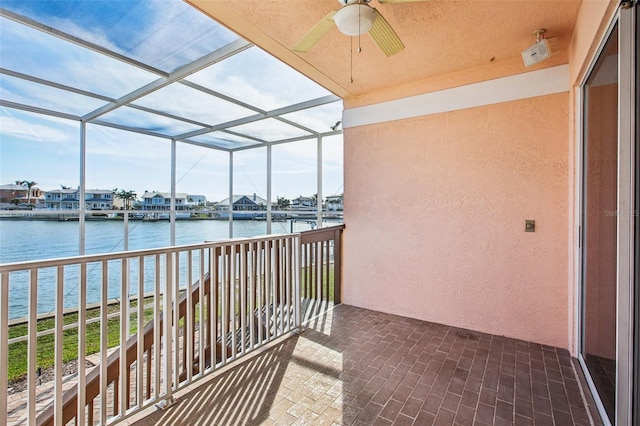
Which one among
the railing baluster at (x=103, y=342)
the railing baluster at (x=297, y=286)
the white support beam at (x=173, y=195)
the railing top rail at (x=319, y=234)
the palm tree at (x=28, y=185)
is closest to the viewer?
the railing baluster at (x=103, y=342)

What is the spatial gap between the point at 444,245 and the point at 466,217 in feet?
1.32

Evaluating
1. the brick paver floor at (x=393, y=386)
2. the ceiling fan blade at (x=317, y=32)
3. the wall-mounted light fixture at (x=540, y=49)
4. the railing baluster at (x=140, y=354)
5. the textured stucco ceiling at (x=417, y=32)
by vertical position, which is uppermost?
the textured stucco ceiling at (x=417, y=32)

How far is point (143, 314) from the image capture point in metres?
1.91

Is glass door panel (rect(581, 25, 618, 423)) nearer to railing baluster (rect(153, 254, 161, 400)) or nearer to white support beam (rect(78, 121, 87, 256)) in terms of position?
railing baluster (rect(153, 254, 161, 400))

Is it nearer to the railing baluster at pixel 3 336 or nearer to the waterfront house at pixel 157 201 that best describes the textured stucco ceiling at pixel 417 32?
the railing baluster at pixel 3 336

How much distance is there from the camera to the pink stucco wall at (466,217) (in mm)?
2783

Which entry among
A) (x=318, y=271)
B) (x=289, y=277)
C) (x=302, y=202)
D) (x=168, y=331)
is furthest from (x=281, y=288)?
(x=302, y=202)

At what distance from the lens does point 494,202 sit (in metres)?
3.04

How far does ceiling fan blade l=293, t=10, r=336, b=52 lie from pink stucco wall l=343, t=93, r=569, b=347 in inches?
69.8

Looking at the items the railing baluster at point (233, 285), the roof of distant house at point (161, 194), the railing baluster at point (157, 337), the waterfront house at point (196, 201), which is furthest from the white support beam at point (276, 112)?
the railing baluster at point (157, 337)

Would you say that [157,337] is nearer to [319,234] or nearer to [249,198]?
[319,234]

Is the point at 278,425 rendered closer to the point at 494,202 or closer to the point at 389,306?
the point at 389,306

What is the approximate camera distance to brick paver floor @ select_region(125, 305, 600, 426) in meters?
1.86

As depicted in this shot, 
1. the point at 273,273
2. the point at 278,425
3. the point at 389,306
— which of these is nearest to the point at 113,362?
the point at 278,425
